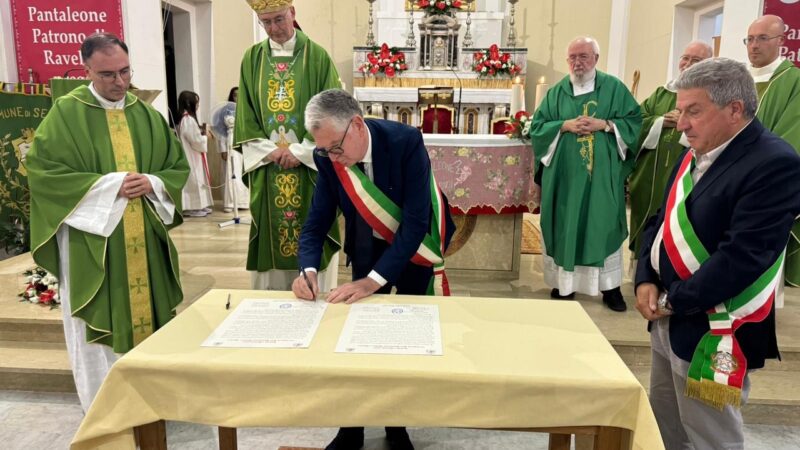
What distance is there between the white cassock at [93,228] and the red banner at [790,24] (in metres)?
4.84

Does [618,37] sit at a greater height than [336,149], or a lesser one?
greater

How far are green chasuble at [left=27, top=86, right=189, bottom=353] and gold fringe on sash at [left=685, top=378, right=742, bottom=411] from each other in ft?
7.90

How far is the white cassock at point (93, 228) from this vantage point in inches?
102

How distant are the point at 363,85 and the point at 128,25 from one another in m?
4.20

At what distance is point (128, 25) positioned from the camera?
5.92 m

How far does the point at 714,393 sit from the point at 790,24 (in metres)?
4.30

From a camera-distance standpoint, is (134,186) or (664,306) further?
(134,186)

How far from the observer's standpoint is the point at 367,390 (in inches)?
57.2

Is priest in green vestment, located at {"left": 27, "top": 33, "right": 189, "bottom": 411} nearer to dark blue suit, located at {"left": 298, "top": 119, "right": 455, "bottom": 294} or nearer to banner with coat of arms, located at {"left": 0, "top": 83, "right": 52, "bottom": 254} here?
dark blue suit, located at {"left": 298, "top": 119, "right": 455, "bottom": 294}

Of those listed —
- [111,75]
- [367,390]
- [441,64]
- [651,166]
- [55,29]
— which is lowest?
[367,390]

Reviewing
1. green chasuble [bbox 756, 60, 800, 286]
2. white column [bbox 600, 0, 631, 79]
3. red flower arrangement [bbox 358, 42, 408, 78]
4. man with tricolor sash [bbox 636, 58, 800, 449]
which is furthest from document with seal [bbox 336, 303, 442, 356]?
white column [bbox 600, 0, 631, 79]

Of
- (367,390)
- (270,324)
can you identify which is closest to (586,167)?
(270,324)

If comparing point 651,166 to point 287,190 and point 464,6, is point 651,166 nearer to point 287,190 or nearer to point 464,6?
point 287,190

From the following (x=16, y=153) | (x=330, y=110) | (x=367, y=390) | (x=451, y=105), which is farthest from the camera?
(x=451, y=105)
